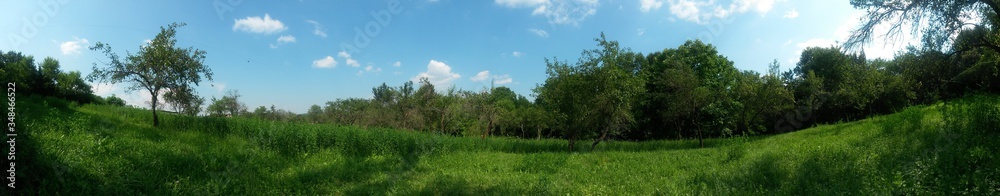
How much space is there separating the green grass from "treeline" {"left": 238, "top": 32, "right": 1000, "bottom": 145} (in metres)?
4.74

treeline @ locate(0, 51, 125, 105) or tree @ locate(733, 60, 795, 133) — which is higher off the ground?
treeline @ locate(0, 51, 125, 105)

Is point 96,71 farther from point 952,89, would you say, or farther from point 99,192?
point 952,89

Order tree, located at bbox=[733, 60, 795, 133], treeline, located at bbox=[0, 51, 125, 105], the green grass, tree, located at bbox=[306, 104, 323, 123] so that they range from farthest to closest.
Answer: tree, located at bbox=[306, 104, 323, 123] < tree, located at bbox=[733, 60, 795, 133] < treeline, located at bbox=[0, 51, 125, 105] < the green grass

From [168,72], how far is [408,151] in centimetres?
974

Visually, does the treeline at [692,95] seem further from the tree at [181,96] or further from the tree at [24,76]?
the tree at [24,76]

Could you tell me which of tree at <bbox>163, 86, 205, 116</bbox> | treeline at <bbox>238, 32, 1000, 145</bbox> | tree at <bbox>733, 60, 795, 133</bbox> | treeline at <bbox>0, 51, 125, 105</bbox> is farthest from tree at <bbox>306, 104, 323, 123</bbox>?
tree at <bbox>733, 60, 795, 133</bbox>

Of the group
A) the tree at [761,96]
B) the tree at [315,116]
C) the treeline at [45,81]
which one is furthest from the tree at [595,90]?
the tree at [315,116]

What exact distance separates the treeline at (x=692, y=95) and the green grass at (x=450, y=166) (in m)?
4.74

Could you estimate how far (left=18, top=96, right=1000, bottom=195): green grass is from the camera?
7395mm

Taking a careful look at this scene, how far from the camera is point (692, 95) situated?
28422 mm

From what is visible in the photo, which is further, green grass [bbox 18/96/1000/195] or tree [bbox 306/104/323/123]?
tree [bbox 306/104/323/123]

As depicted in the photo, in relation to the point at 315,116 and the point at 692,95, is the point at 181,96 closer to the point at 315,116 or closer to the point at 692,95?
the point at 692,95

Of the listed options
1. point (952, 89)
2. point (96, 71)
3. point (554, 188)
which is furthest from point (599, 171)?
point (952, 89)

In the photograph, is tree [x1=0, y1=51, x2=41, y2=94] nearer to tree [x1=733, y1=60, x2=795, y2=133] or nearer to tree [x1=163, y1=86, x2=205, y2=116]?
tree [x1=163, y1=86, x2=205, y2=116]
